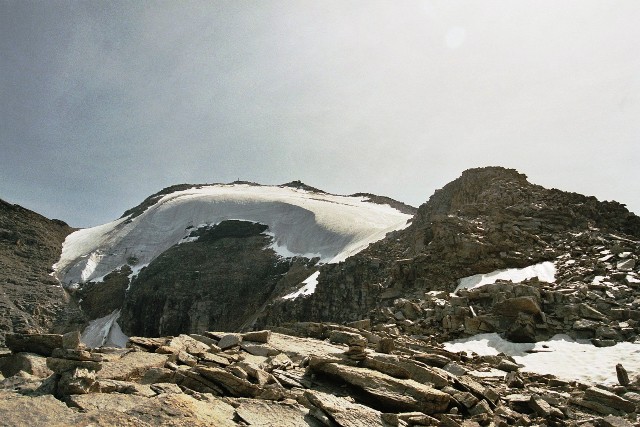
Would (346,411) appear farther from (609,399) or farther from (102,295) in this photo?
(102,295)

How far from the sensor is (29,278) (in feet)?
190

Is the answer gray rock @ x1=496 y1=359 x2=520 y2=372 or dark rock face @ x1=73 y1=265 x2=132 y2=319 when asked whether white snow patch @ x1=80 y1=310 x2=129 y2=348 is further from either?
gray rock @ x1=496 y1=359 x2=520 y2=372

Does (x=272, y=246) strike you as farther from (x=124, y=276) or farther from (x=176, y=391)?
(x=176, y=391)

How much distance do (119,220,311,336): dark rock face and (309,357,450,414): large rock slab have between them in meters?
41.1

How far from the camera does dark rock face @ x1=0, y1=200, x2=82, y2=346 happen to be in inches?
1906

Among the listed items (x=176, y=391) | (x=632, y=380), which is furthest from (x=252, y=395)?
(x=632, y=380)

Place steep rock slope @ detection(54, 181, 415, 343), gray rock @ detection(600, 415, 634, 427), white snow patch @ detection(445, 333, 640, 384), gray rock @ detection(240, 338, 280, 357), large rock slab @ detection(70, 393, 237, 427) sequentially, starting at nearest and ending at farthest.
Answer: large rock slab @ detection(70, 393, 237, 427) → gray rock @ detection(600, 415, 634, 427) → gray rock @ detection(240, 338, 280, 357) → white snow patch @ detection(445, 333, 640, 384) → steep rock slope @ detection(54, 181, 415, 343)

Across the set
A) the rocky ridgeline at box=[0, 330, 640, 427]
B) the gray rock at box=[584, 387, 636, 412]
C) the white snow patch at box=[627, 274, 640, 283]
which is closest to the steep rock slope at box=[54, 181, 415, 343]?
the white snow patch at box=[627, 274, 640, 283]

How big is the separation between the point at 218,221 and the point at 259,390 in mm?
69350

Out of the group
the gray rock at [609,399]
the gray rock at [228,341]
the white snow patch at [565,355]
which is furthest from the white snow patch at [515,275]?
the gray rock at [228,341]

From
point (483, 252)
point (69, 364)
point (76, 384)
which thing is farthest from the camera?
point (483, 252)

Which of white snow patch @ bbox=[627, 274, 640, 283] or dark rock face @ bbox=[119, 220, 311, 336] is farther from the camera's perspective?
dark rock face @ bbox=[119, 220, 311, 336]

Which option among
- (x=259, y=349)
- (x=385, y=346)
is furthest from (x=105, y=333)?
(x=385, y=346)

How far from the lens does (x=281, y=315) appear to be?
36.0 meters
